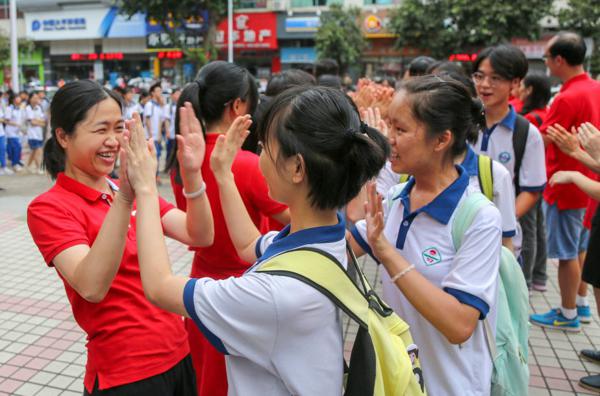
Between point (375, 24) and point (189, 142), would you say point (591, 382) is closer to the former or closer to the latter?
point (189, 142)

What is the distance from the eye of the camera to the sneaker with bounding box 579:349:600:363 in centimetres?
338

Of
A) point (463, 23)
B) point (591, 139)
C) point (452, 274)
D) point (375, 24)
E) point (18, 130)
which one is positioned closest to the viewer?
point (452, 274)

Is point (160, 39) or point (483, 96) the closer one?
point (483, 96)

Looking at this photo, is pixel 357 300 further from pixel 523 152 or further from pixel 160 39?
pixel 160 39

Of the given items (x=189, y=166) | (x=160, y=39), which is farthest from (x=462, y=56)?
(x=189, y=166)

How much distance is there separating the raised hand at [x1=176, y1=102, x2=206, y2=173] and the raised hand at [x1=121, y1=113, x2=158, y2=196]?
298 millimetres

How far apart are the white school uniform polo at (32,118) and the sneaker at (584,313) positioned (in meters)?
9.31

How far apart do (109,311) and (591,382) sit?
2.70 meters

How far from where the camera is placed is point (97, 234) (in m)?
1.60

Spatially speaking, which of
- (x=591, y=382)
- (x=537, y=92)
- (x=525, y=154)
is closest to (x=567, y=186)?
(x=525, y=154)

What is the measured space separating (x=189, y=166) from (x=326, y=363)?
30.6 inches

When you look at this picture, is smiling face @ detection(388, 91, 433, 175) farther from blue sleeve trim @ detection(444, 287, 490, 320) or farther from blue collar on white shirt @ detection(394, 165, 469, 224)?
blue sleeve trim @ detection(444, 287, 490, 320)

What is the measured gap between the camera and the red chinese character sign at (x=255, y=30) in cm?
2827

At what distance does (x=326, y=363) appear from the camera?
118 centimetres
